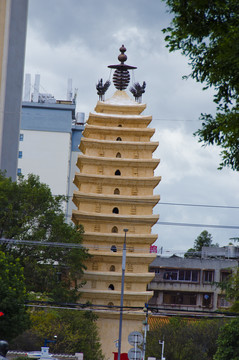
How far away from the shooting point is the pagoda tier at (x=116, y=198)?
72000 millimetres

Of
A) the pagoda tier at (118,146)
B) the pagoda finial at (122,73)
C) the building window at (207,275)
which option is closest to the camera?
the pagoda tier at (118,146)

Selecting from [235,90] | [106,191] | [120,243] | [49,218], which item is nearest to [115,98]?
[106,191]

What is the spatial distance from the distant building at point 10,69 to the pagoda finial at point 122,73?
17.6 metres

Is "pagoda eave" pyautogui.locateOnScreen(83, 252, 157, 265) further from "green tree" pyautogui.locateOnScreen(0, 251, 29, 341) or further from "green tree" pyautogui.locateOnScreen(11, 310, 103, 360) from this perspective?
"green tree" pyautogui.locateOnScreen(0, 251, 29, 341)

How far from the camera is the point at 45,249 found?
6225cm

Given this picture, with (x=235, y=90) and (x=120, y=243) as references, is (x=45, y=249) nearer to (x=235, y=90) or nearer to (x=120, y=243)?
(x=120, y=243)

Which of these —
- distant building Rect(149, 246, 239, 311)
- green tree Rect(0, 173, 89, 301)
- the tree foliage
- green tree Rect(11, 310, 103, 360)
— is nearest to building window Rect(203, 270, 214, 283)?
distant building Rect(149, 246, 239, 311)

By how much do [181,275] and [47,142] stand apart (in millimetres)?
25166

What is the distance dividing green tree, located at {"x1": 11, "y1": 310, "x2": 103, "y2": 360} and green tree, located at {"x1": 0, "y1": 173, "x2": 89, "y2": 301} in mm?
1955

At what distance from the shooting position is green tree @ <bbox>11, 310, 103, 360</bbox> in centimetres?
5431

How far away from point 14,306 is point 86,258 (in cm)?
2595

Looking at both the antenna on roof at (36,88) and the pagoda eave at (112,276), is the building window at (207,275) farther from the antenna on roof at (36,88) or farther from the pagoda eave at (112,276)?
the antenna on roof at (36,88)

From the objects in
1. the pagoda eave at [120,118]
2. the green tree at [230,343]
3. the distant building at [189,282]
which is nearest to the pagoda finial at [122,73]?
the pagoda eave at [120,118]

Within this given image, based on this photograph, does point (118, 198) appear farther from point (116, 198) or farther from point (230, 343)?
point (230, 343)
